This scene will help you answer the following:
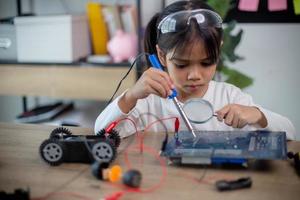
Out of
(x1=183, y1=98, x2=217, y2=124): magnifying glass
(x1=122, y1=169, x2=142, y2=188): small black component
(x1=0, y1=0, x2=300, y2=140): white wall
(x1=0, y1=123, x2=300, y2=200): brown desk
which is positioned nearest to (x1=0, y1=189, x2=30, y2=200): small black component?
(x1=0, y1=123, x2=300, y2=200): brown desk

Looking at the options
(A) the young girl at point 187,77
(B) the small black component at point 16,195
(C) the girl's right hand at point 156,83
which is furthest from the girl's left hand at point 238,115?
(B) the small black component at point 16,195

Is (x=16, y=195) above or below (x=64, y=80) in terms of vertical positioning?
above

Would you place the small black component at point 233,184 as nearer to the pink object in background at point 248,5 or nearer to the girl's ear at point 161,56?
the girl's ear at point 161,56

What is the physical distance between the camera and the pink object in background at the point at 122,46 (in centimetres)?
184

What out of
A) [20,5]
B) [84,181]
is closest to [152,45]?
[84,181]

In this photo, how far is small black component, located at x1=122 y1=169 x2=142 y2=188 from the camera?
58 centimetres

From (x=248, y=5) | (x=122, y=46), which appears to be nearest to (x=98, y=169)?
(x=122, y=46)

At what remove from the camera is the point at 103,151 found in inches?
26.3

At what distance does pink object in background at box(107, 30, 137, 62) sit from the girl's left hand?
3.51 feet

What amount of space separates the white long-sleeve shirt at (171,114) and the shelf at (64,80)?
0.72 metres

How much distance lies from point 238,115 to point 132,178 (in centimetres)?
29

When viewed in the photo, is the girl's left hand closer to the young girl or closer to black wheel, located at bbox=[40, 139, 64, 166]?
the young girl

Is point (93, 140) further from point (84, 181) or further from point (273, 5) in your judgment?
point (273, 5)

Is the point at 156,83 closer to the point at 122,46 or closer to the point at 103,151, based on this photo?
the point at 103,151
